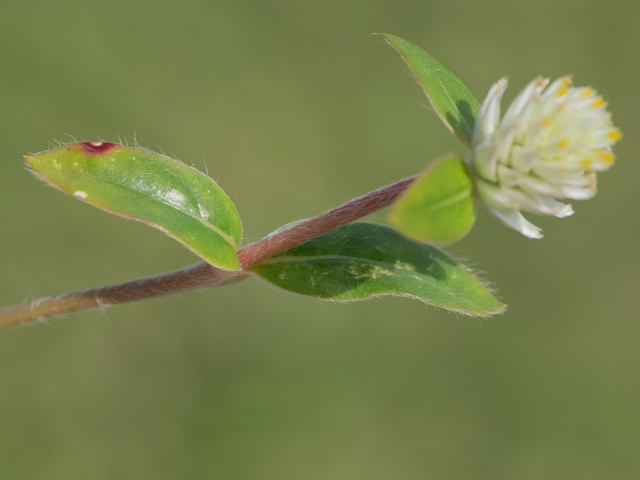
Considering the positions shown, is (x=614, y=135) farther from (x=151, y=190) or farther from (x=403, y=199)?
(x=151, y=190)

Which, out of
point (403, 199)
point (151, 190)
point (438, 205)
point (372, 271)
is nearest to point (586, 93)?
point (438, 205)

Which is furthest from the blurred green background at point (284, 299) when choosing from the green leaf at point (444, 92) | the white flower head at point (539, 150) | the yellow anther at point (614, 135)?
the yellow anther at point (614, 135)

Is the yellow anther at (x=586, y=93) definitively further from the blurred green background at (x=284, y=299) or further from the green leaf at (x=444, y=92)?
the blurred green background at (x=284, y=299)

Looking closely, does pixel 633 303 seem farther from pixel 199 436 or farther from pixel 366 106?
pixel 199 436

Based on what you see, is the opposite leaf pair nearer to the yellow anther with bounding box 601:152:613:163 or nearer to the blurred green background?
the yellow anther with bounding box 601:152:613:163

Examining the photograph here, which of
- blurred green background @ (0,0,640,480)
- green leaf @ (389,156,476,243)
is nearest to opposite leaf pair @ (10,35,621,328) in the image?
green leaf @ (389,156,476,243)
